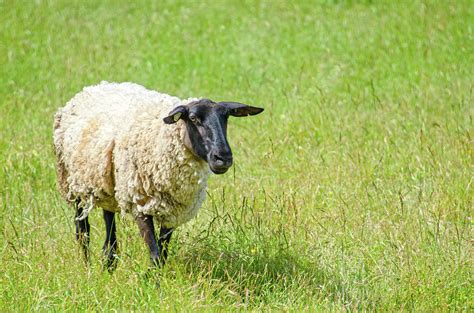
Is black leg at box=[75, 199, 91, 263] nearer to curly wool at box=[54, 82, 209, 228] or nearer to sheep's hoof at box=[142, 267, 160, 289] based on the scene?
curly wool at box=[54, 82, 209, 228]

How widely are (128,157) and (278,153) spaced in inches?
110

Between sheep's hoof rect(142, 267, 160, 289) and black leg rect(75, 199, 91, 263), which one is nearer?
sheep's hoof rect(142, 267, 160, 289)

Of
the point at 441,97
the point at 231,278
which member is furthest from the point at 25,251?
the point at 441,97

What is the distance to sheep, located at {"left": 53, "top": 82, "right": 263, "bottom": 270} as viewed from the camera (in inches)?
232

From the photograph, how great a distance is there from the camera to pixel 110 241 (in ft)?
22.2

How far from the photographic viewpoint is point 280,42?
42.0 feet

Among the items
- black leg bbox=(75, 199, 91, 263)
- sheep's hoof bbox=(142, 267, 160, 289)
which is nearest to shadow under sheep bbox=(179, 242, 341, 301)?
sheep's hoof bbox=(142, 267, 160, 289)

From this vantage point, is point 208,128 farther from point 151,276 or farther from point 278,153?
point 278,153

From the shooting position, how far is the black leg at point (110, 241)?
21.6 ft

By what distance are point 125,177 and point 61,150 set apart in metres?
1.16

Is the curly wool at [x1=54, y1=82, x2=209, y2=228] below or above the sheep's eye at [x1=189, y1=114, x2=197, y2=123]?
below

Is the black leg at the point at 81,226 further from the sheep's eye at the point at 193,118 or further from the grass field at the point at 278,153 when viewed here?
the sheep's eye at the point at 193,118

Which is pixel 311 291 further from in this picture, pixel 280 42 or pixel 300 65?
pixel 280 42

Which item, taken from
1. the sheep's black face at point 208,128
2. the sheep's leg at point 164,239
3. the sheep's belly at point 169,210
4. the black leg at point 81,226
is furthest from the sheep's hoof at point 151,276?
the black leg at point 81,226
